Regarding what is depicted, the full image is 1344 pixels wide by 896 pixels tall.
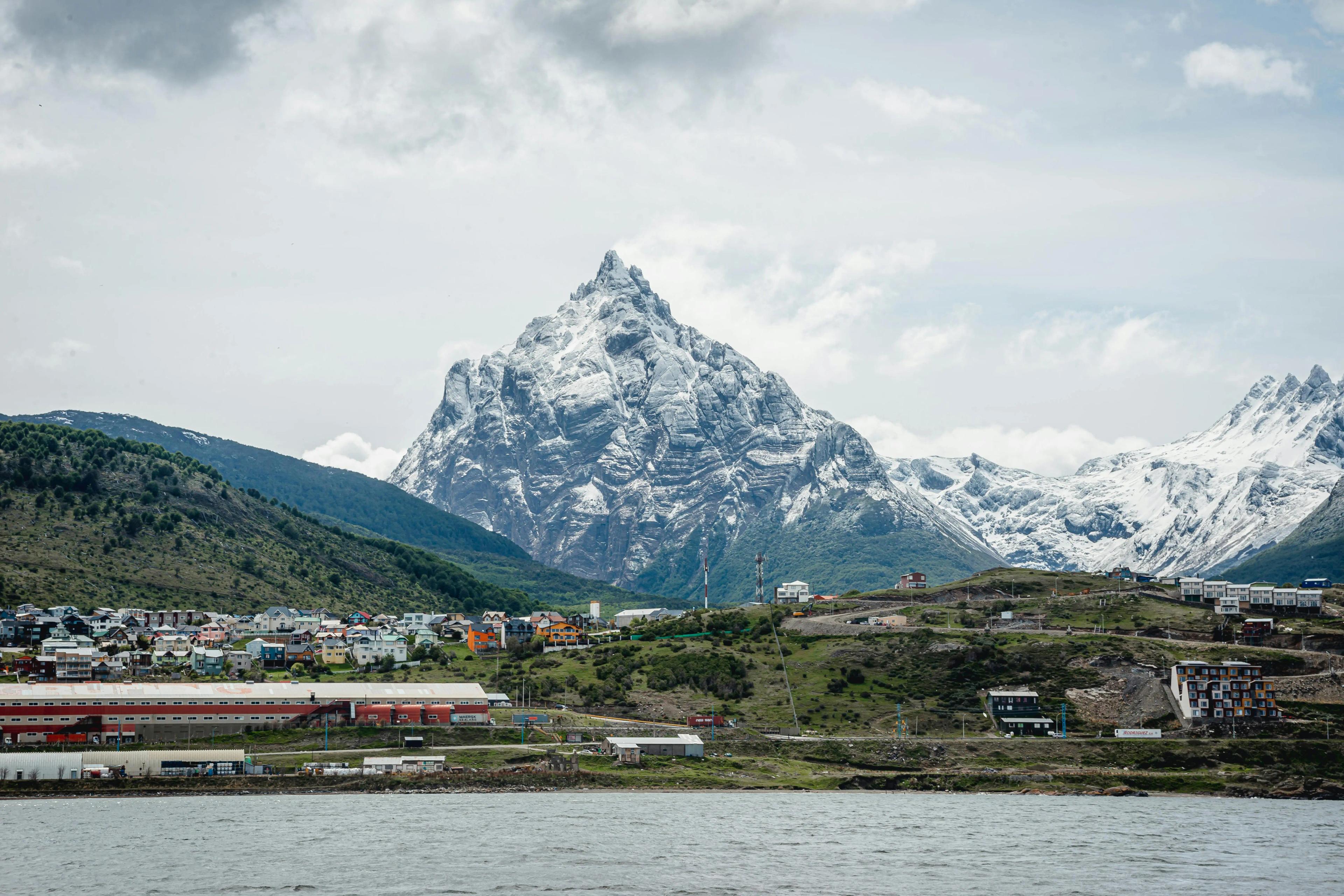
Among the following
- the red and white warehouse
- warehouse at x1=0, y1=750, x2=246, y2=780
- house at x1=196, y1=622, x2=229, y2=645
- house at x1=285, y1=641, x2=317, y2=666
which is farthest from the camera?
house at x1=196, y1=622, x2=229, y2=645

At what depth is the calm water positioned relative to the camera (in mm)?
84500

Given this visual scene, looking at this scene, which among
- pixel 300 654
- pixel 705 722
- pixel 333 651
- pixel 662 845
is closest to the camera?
pixel 662 845

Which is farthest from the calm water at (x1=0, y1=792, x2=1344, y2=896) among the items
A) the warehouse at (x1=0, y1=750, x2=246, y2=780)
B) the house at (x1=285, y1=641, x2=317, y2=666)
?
the house at (x1=285, y1=641, x2=317, y2=666)

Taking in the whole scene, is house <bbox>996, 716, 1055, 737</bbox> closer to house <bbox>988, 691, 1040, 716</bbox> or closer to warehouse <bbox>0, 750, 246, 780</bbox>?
house <bbox>988, 691, 1040, 716</bbox>

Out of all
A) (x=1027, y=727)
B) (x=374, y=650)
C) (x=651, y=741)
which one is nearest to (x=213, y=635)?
(x=374, y=650)

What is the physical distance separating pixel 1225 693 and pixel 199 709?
10872 centimetres

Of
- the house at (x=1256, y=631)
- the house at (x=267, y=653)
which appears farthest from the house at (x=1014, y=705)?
the house at (x=267, y=653)

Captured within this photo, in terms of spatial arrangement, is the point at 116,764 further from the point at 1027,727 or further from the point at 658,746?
the point at 1027,727

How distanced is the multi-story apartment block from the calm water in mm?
22678

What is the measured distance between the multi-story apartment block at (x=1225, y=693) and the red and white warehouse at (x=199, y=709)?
77.2m

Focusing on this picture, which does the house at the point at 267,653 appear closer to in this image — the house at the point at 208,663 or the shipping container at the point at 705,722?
the house at the point at 208,663

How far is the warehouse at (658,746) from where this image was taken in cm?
13862

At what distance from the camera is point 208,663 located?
172m

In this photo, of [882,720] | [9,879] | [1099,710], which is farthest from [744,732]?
[9,879]
